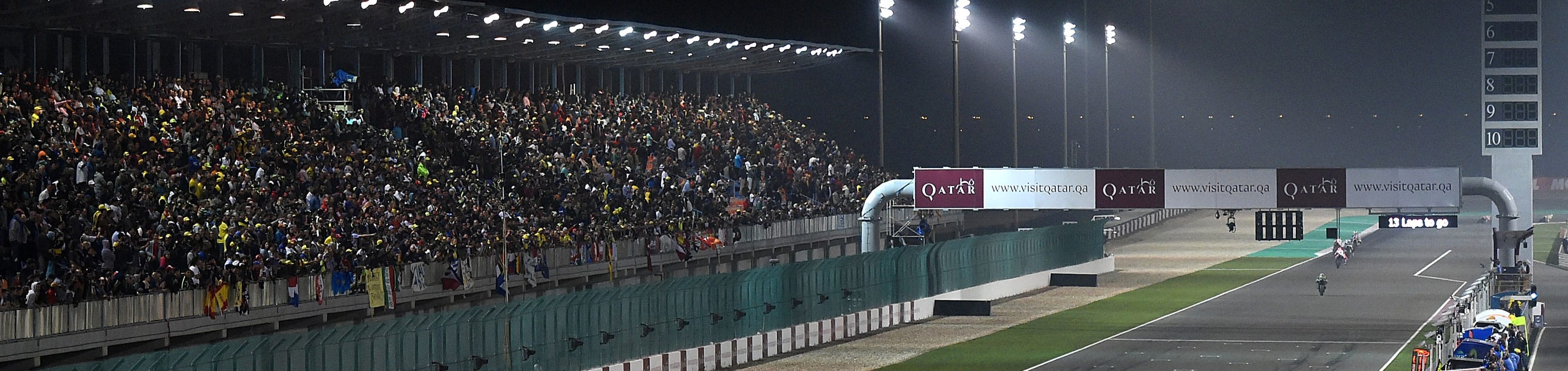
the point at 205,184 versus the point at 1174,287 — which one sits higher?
the point at 205,184

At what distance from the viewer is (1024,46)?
102438mm

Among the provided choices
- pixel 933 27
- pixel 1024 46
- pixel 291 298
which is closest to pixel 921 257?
pixel 291 298

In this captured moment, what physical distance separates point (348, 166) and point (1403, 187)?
2534 centimetres

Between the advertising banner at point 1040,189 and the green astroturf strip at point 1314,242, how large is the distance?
74.9ft

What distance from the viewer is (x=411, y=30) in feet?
153

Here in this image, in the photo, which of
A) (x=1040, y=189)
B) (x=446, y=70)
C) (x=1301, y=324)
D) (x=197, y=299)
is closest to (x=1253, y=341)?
(x=1301, y=324)

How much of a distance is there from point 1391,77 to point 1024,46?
23791mm

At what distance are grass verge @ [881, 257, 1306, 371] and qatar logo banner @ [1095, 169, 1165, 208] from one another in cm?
298

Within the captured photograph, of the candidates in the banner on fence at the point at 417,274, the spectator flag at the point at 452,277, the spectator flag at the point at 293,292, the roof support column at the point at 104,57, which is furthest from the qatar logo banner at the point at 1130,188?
the roof support column at the point at 104,57

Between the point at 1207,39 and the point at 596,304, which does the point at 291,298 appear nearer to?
the point at 596,304

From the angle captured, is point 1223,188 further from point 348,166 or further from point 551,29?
point 348,166

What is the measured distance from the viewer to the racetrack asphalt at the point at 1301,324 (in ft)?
123

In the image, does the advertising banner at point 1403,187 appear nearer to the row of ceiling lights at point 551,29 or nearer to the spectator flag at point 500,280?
the row of ceiling lights at point 551,29

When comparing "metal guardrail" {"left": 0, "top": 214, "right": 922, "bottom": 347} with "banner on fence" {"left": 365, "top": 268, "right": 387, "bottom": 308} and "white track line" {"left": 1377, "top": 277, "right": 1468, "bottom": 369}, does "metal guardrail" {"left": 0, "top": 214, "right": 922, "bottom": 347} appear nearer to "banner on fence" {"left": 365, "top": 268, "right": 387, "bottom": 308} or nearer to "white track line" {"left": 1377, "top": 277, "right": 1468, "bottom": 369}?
"banner on fence" {"left": 365, "top": 268, "right": 387, "bottom": 308}
